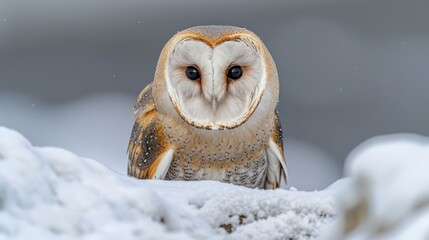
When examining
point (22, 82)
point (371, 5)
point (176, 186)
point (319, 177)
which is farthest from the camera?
point (371, 5)

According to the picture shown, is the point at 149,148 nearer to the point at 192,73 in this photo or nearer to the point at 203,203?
the point at 192,73

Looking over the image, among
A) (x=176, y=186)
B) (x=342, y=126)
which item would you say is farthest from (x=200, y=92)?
(x=342, y=126)

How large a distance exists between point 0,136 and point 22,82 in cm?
373

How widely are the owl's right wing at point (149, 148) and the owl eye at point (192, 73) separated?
134mm

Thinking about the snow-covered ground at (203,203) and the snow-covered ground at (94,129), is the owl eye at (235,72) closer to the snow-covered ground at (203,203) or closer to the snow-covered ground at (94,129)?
the snow-covered ground at (203,203)

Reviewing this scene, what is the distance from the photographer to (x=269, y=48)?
14.7 feet

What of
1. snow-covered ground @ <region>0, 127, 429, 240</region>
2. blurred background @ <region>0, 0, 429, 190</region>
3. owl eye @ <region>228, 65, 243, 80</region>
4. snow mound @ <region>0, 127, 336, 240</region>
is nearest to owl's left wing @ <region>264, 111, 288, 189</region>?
owl eye @ <region>228, 65, 243, 80</region>

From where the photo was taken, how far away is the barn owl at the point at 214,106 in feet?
5.68

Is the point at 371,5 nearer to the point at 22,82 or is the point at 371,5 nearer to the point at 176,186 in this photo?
the point at 22,82

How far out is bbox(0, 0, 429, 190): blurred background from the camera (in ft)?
13.7

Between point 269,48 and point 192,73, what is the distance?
108 inches

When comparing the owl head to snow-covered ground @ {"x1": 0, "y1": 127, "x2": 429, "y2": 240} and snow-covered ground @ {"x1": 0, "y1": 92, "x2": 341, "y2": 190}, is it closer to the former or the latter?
snow-covered ground @ {"x1": 0, "y1": 127, "x2": 429, "y2": 240}

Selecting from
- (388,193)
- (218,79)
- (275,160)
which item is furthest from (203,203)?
(275,160)

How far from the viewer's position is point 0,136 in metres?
0.84
